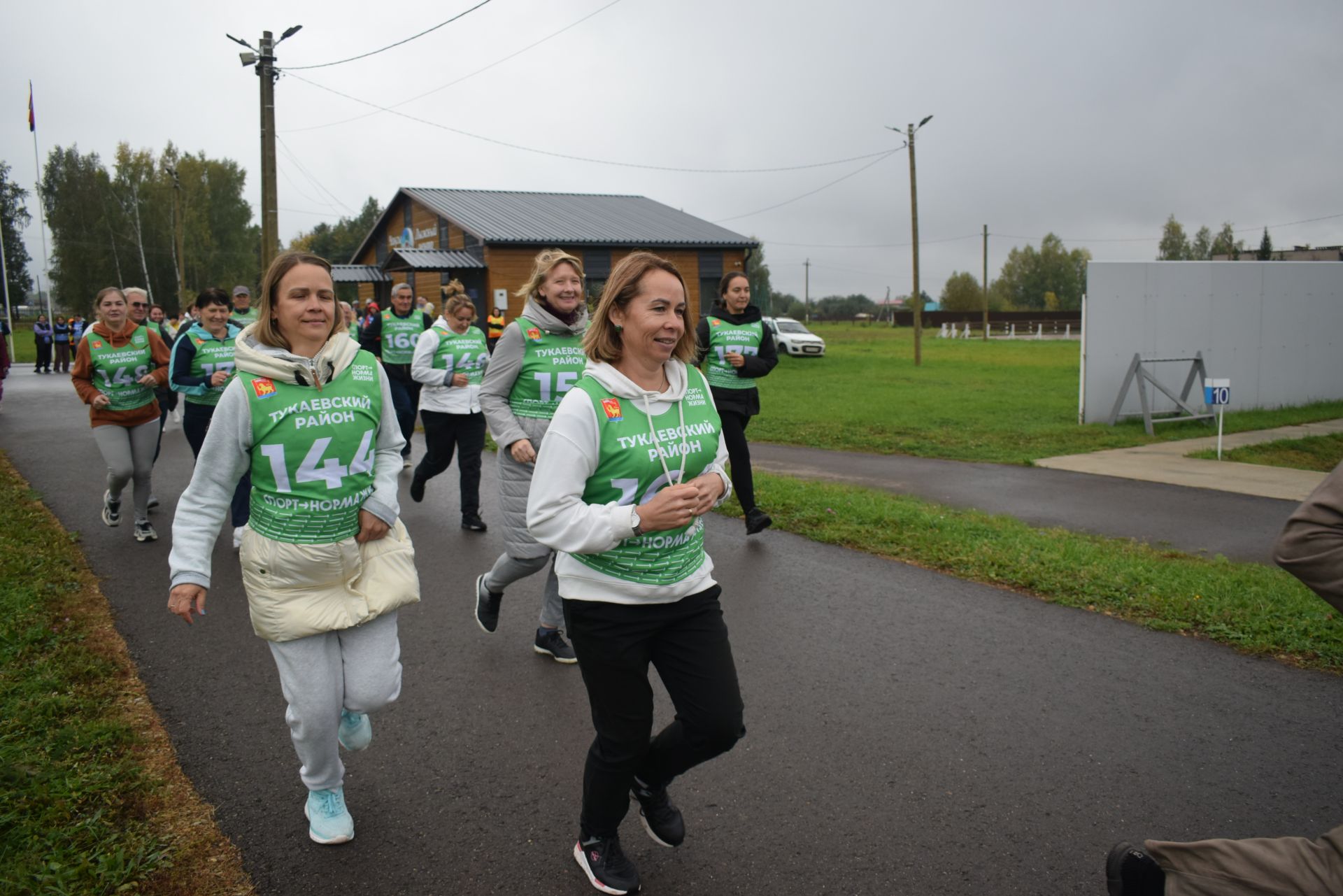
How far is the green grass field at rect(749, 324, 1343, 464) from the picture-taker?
13.3 m

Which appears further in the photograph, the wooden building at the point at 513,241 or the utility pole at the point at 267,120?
the wooden building at the point at 513,241

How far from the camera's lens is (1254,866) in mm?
2096

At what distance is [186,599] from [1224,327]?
654 inches

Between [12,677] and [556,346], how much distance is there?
3.07 m

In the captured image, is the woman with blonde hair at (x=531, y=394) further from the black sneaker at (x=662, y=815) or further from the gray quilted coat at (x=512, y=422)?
the black sneaker at (x=662, y=815)

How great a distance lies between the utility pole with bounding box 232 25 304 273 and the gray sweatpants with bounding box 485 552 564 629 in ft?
46.1

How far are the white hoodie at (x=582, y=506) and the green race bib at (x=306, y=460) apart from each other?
0.88 metres

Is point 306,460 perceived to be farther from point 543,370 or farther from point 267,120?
point 267,120

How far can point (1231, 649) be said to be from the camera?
196 inches

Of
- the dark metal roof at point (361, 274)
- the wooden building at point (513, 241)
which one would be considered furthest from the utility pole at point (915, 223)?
the dark metal roof at point (361, 274)

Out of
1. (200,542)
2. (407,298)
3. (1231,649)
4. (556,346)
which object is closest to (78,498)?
(407,298)

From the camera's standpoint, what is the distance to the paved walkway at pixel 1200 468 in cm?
970

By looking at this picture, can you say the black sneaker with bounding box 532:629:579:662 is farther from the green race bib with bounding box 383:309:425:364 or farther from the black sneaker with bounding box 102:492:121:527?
the green race bib with bounding box 383:309:425:364

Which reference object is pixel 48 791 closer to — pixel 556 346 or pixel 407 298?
pixel 556 346
